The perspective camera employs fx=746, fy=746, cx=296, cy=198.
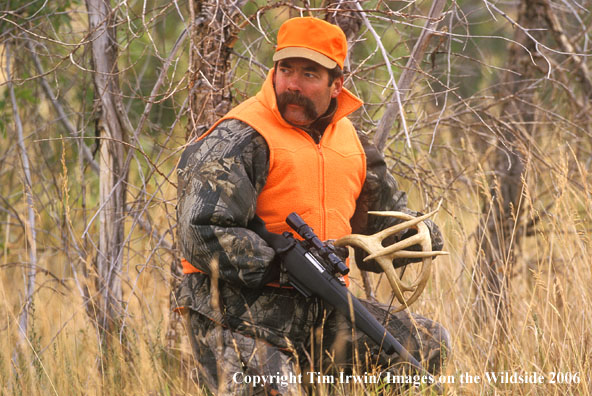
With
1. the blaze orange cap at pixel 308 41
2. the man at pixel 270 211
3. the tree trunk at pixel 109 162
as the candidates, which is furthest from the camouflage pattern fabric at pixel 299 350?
the tree trunk at pixel 109 162

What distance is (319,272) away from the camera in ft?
9.56

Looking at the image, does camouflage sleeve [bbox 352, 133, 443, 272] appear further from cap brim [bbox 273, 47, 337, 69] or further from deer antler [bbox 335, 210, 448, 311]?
cap brim [bbox 273, 47, 337, 69]

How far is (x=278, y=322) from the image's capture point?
3.08 metres

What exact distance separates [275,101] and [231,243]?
64 centimetres

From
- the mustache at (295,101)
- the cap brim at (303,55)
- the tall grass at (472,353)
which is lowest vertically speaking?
the tall grass at (472,353)

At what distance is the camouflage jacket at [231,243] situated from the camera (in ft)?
9.52

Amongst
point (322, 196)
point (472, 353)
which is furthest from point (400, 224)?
point (472, 353)

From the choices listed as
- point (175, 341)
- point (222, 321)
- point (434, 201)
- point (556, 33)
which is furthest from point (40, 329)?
point (556, 33)

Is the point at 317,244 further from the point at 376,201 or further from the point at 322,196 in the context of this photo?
the point at 376,201

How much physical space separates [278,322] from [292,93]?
3.12 feet

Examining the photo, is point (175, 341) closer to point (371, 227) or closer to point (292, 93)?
point (371, 227)

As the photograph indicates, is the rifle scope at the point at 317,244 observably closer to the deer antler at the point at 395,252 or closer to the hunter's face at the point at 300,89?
the deer antler at the point at 395,252

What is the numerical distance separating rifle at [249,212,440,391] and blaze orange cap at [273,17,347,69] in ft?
2.18

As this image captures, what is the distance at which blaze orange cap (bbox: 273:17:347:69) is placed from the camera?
3074mm
